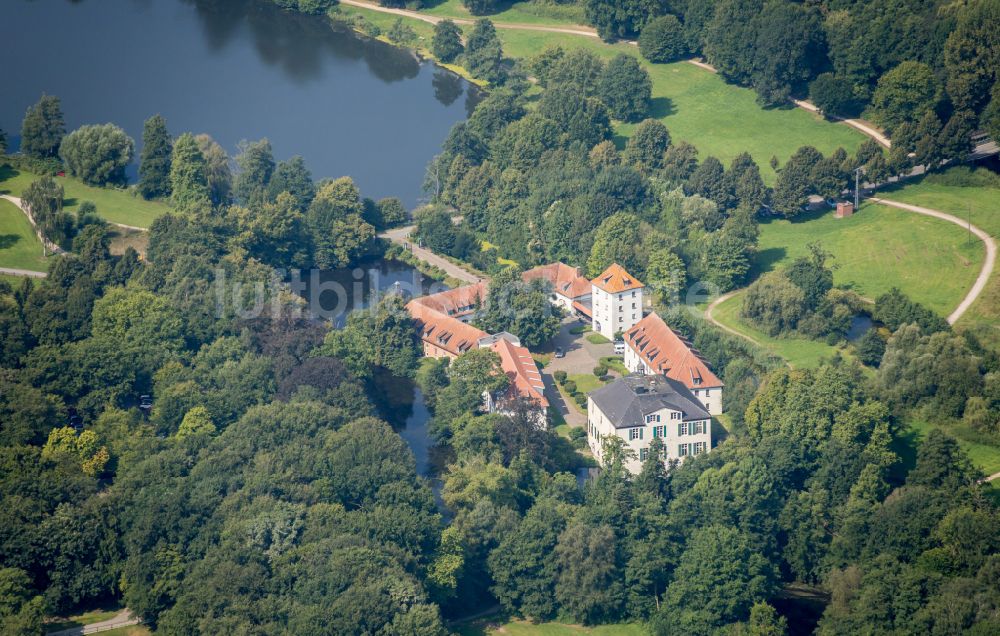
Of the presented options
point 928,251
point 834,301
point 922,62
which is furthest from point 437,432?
point 922,62

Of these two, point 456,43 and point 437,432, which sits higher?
point 456,43

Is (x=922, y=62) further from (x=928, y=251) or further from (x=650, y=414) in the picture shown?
(x=650, y=414)

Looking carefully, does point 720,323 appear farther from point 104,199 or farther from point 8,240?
point 8,240

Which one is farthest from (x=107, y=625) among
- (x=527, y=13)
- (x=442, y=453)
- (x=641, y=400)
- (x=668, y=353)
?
(x=527, y=13)

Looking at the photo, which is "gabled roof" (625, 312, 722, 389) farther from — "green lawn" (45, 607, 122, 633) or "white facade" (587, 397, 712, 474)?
"green lawn" (45, 607, 122, 633)

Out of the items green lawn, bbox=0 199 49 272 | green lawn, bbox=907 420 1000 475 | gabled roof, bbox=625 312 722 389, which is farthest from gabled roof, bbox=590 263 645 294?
green lawn, bbox=0 199 49 272

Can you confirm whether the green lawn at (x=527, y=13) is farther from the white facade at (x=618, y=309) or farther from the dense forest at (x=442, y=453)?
the white facade at (x=618, y=309)
